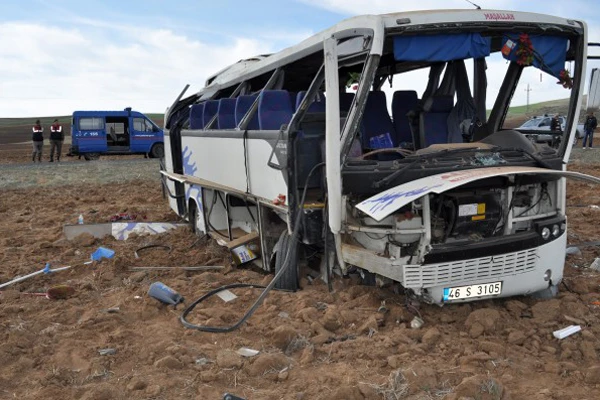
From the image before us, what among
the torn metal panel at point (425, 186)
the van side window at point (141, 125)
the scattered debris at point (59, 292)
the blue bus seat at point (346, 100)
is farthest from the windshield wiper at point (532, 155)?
the van side window at point (141, 125)

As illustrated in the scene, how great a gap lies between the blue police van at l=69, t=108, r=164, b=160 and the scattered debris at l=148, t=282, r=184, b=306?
84.8 feet

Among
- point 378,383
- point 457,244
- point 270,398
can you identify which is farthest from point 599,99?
point 270,398

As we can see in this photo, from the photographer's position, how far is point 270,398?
3.89 m

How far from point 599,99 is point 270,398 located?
376 cm

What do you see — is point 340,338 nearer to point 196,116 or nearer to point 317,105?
point 317,105

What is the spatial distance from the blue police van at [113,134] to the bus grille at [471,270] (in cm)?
2761

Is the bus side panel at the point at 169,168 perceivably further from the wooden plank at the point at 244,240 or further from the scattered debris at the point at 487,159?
the scattered debris at the point at 487,159

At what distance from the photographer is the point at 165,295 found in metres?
5.95

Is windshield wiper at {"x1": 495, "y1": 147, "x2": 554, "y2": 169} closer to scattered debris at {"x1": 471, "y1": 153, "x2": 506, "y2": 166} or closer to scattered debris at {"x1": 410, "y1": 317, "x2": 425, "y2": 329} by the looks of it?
scattered debris at {"x1": 471, "y1": 153, "x2": 506, "y2": 166}

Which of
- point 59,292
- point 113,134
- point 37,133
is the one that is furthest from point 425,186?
point 113,134

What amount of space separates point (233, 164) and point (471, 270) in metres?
3.70

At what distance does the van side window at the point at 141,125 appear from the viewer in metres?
30.9

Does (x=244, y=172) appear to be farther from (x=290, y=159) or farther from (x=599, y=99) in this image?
(x=599, y=99)

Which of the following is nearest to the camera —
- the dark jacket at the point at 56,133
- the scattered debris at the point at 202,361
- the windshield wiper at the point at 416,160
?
the scattered debris at the point at 202,361
